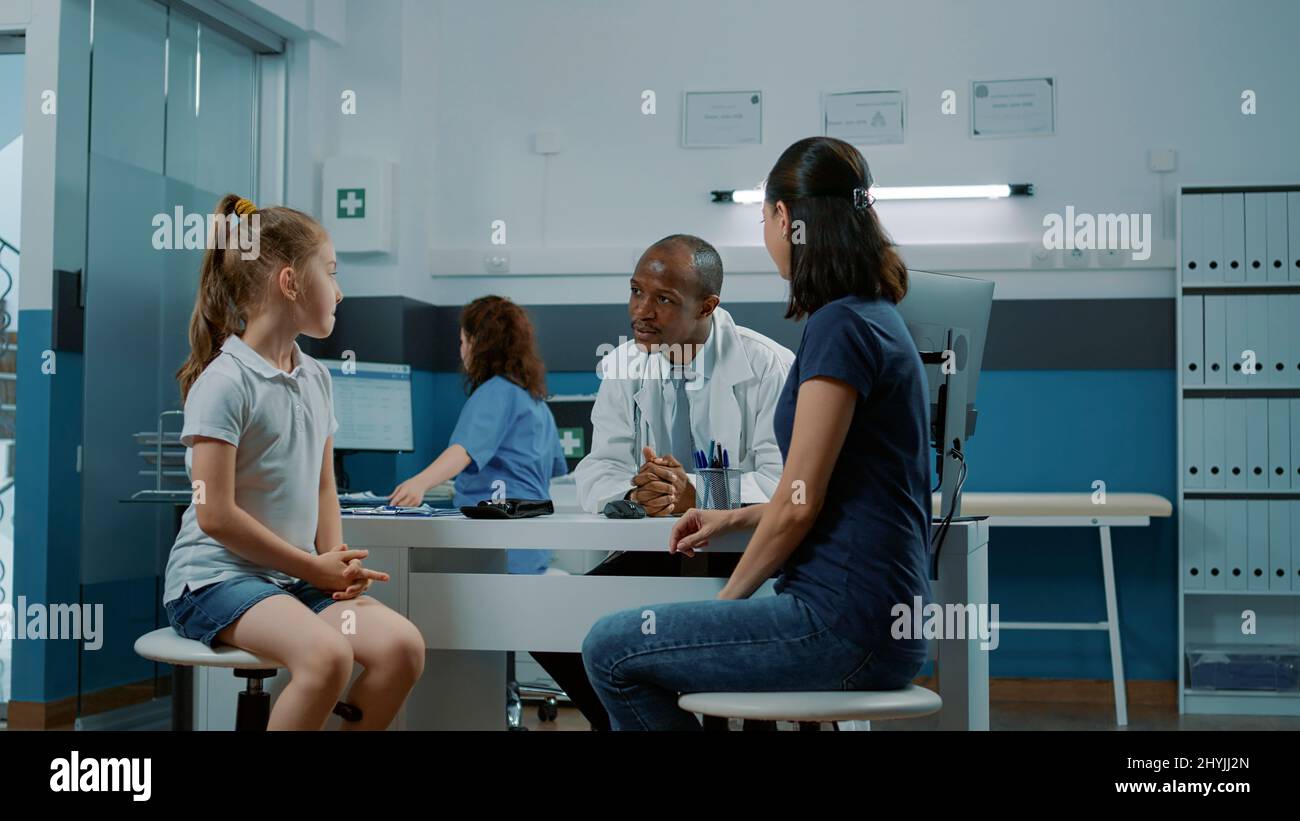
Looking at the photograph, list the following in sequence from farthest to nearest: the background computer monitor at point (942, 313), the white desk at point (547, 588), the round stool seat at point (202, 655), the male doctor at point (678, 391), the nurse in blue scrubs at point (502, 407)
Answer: the nurse in blue scrubs at point (502, 407), the male doctor at point (678, 391), the background computer monitor at point (942, 313), the white desk at point (547, 588), the round stool seat at point (202, 655)

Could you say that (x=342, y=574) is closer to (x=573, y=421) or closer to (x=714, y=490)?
(x=714, y=490)

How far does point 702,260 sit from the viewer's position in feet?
8.31

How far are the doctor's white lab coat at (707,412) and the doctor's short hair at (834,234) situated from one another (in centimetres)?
73

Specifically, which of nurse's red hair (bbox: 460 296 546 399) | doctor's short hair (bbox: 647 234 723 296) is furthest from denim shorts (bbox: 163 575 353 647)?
nurse's red hair (bbox: 460 296 546 399)

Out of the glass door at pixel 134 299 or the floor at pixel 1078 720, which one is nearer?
the glass door at pixel 134 299

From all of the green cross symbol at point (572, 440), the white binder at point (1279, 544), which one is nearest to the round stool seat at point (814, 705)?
the green cross symbol at point (572, 440)

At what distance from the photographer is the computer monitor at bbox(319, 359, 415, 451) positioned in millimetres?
4156

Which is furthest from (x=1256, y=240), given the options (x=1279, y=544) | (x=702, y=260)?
(x=702, y=260)

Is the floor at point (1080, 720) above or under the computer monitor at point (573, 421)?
under

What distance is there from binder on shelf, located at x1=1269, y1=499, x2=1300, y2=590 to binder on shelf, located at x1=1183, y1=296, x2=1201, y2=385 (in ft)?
1.66

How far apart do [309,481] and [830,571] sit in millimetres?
868

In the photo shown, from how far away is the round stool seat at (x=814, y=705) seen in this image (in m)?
1.59

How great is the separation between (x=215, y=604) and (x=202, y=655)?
82 mm

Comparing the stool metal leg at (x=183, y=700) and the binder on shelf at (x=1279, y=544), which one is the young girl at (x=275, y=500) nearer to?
the stool metal leg at (x=183, y=700)
